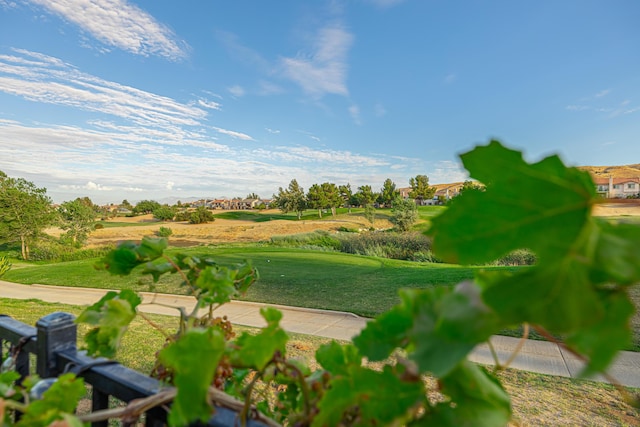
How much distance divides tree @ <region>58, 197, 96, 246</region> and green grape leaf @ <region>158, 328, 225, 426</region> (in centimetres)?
2874

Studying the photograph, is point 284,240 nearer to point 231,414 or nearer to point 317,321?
point 317,321

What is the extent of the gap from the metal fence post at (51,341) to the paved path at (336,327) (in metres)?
0.54

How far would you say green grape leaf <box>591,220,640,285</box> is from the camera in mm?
258

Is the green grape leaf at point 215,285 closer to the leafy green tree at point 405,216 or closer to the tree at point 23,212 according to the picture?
the tree at point 23,212

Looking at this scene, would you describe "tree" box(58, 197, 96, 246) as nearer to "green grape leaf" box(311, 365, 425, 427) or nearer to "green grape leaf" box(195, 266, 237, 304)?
"green grape leaf" box(195, 266, 237, 304)

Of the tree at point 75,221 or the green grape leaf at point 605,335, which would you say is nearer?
the green grape leaf at point 605,335

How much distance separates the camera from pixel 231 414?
0.59 m

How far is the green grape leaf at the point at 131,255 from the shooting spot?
78 cm

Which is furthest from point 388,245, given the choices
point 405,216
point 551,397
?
point 551,397

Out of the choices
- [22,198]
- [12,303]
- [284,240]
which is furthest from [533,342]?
[22,198]

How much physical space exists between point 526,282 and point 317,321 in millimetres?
6569

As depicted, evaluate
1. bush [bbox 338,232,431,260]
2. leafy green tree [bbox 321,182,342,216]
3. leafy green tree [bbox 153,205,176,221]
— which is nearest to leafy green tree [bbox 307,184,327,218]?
leafy green tree [bbox 321,182,342,216]

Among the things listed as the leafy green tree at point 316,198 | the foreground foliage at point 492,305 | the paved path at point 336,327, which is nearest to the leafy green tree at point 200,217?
the leafy green tree at point 316,198

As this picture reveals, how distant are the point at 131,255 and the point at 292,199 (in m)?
46.8
